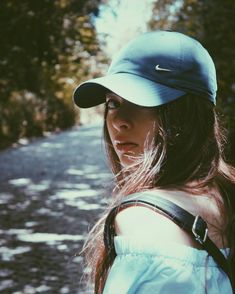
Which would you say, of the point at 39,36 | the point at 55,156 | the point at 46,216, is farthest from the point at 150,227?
the point at 55,156

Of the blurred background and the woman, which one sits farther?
the blurred background

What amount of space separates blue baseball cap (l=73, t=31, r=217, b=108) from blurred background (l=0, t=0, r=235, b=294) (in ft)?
1.83

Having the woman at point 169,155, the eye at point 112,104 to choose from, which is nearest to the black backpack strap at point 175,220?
the woman at point 169,155

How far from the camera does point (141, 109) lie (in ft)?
4.08

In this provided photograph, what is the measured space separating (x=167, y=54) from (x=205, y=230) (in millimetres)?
455

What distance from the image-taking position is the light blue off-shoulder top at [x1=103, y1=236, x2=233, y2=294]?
95cm

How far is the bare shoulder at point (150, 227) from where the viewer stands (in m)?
0.97

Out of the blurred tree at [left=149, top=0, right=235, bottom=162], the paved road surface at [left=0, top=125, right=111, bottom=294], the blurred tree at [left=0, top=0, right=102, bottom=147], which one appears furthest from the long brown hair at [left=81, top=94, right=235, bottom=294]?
the blurred tree at [left=0, top=0, right=102, bottom=147]

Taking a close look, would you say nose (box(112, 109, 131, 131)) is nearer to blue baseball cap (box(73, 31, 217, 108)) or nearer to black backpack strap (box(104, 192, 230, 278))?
blue baseball cap (box(73, 31, 217, 108))

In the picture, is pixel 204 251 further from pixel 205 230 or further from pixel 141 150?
pixel 141 150

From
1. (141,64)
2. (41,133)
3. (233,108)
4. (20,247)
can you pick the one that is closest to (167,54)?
(141,64)

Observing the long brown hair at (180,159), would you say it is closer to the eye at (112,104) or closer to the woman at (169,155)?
the woman at (169,155)

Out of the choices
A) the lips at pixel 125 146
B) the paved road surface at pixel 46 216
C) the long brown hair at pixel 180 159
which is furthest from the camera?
the paved road surface at pixel 46 216

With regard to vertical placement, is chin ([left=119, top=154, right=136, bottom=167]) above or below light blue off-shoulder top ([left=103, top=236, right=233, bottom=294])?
above
